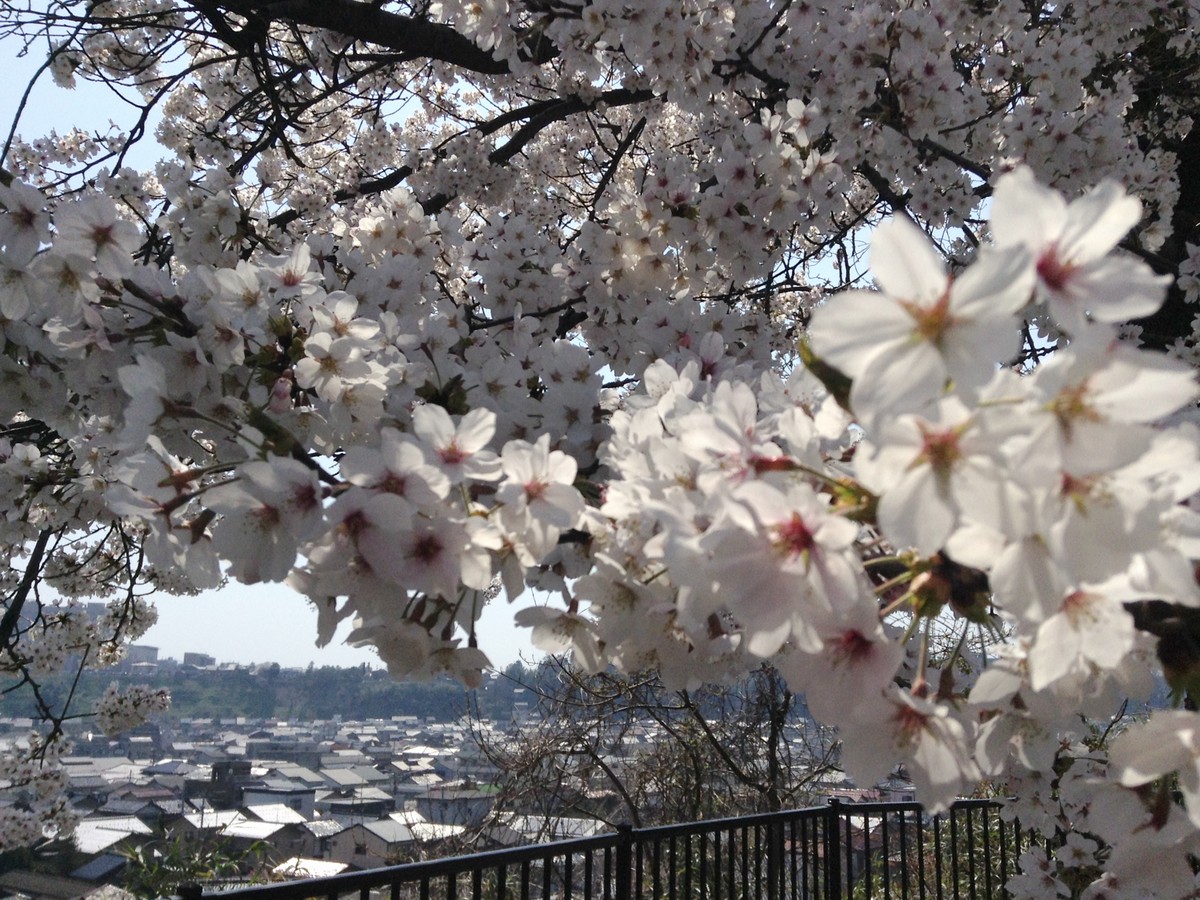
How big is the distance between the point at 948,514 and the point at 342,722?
106ft

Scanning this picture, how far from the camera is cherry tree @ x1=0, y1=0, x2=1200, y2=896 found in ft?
2.01

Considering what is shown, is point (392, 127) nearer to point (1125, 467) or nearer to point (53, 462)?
point (53, 462)

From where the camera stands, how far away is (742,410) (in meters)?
0.93

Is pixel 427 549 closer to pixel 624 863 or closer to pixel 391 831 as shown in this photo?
pixel 624 863

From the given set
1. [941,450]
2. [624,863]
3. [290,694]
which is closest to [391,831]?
[624,863]

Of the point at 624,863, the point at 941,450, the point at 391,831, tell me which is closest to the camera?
the point at 941,450

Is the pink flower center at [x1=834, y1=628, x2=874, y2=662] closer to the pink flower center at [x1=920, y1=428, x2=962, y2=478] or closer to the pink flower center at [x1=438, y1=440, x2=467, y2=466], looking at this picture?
the pink flower center at [x1=920, y1=428, x2=962, y2=478]

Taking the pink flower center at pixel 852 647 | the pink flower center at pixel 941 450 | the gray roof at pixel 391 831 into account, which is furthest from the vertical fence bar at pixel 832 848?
the gray roof at pixel 391 831

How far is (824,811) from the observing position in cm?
383

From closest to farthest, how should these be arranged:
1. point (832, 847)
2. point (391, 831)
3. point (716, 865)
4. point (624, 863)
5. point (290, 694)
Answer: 1. point (624, 863)
2. point (716, 865)
3. point (832, 847)
4. point (391, 831)
5. point (290, 694)

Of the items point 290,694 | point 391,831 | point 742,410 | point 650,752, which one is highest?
point 742,410

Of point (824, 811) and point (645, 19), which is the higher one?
point (645, 19)

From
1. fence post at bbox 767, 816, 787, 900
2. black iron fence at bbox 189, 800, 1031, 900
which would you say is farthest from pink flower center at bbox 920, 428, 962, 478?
fence post at bbox 767, 816, 787, 900

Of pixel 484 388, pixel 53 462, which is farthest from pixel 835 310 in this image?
pixel 53 462
